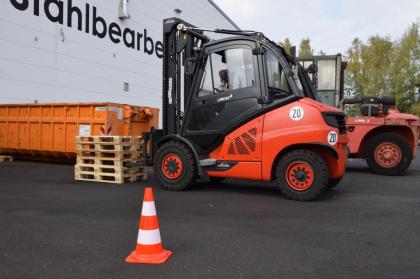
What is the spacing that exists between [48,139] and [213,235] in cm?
856

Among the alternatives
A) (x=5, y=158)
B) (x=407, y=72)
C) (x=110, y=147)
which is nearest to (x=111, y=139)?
(x=110, y=147)

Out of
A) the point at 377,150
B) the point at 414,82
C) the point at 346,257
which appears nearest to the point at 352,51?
the point at 414,82

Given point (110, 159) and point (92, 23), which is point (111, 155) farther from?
point (92, 23)

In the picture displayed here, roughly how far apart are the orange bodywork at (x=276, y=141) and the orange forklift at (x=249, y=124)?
15 millimetres

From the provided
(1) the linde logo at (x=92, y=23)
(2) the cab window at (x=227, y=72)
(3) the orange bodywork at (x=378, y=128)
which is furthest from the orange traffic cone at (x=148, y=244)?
(1) the linde logo at (x=92, y=23)

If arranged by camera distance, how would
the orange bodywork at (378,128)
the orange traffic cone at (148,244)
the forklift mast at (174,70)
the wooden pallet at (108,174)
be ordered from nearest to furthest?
the orange traffic cone at (148,244) < the forklift mast at (174,70) < the wooden pallet at (108,174) < the orange bodywork at (378,128)

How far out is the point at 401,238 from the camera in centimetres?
456

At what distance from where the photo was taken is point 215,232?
184 inches

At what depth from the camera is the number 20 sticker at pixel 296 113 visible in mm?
6430


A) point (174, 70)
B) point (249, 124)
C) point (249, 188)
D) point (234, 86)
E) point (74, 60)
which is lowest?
point (249, 188)

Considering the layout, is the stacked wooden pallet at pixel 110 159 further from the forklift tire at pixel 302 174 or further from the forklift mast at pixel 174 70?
the forklift tire at pixel 302 174

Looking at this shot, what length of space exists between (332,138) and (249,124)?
1.29m

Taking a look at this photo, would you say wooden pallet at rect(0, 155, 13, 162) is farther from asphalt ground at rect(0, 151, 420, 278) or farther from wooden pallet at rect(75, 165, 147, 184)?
asphalt ground at rect(0, 151, 420, 278)

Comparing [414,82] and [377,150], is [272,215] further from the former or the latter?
[414,82]
